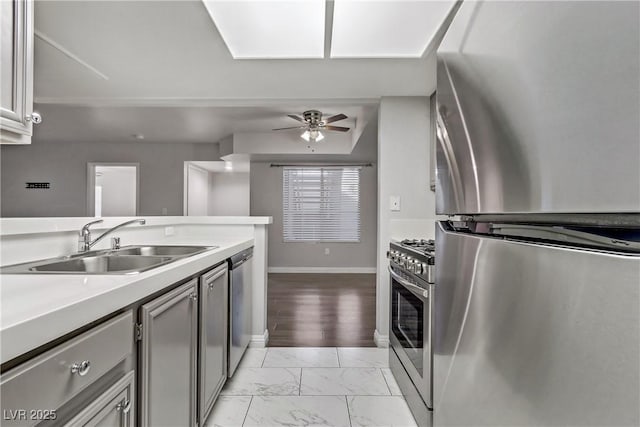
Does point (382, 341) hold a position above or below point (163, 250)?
below

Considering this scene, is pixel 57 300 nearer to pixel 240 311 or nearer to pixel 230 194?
pixel 240 311

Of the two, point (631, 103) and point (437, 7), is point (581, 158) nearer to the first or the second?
point (631, 103)

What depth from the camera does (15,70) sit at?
986 millimetres

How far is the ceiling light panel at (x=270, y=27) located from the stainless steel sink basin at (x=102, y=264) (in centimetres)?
134

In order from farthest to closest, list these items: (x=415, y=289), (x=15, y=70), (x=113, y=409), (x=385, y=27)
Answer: (x=385, y=27)
(x=415, y=289)
(x=15, y=70)
(x=113, y=409)

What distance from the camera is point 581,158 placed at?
18.1 inches

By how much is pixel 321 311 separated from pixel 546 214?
3.52 metres

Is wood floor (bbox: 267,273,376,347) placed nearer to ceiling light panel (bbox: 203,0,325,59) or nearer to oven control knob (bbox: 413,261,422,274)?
oven control knob (bbox: 413,261,422,274)

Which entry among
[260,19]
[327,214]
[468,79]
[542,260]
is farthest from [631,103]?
[327,214]

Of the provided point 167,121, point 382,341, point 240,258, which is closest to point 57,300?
point 240,258

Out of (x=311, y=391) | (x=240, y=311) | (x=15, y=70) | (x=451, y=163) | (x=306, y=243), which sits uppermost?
(x=15, y=70)

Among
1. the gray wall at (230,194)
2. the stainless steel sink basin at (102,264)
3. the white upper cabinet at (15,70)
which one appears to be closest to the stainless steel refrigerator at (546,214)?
the stainless steel sink basin at (102,264)

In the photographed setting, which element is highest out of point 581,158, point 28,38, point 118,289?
point 28,38

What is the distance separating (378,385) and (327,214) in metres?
4.66
